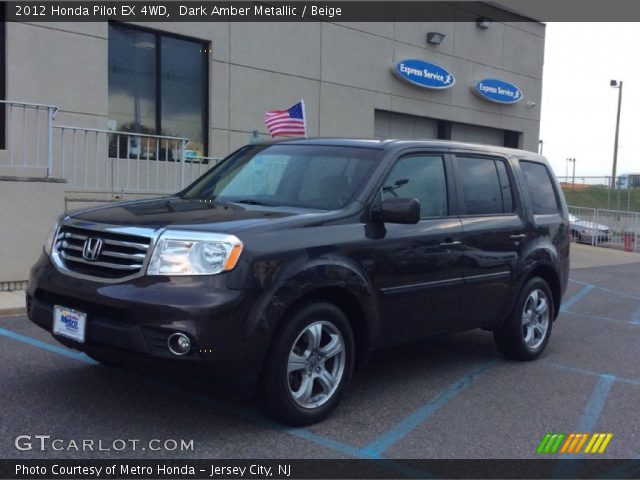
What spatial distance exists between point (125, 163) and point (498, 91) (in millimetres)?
12325

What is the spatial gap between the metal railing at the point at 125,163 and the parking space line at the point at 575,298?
5.89 metres

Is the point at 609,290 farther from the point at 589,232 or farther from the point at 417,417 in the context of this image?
the point at 589,232

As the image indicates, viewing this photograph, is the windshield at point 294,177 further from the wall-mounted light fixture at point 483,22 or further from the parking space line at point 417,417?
the wall-mounted light fixture at point 483,22

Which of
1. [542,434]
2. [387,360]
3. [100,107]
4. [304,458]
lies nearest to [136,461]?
[304,458]

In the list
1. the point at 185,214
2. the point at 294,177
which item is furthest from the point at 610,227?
the point at 185,214

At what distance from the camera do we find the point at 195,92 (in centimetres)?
Answer: 1398

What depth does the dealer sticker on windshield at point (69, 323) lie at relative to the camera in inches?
170

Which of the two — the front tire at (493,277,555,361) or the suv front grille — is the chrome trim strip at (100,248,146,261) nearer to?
the suv front grille

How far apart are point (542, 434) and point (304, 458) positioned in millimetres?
1648

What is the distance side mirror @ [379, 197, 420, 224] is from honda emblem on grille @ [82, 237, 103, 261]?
6.00ft

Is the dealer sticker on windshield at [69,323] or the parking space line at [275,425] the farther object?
the dealer sticker on windshield at [69,323]

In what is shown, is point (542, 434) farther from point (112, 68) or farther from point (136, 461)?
point (112, 68)

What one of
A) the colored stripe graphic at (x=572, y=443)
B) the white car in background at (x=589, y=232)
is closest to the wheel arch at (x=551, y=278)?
A: the colored stripe graphic at (x=572, y=443)

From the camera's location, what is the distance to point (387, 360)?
6.48 m
